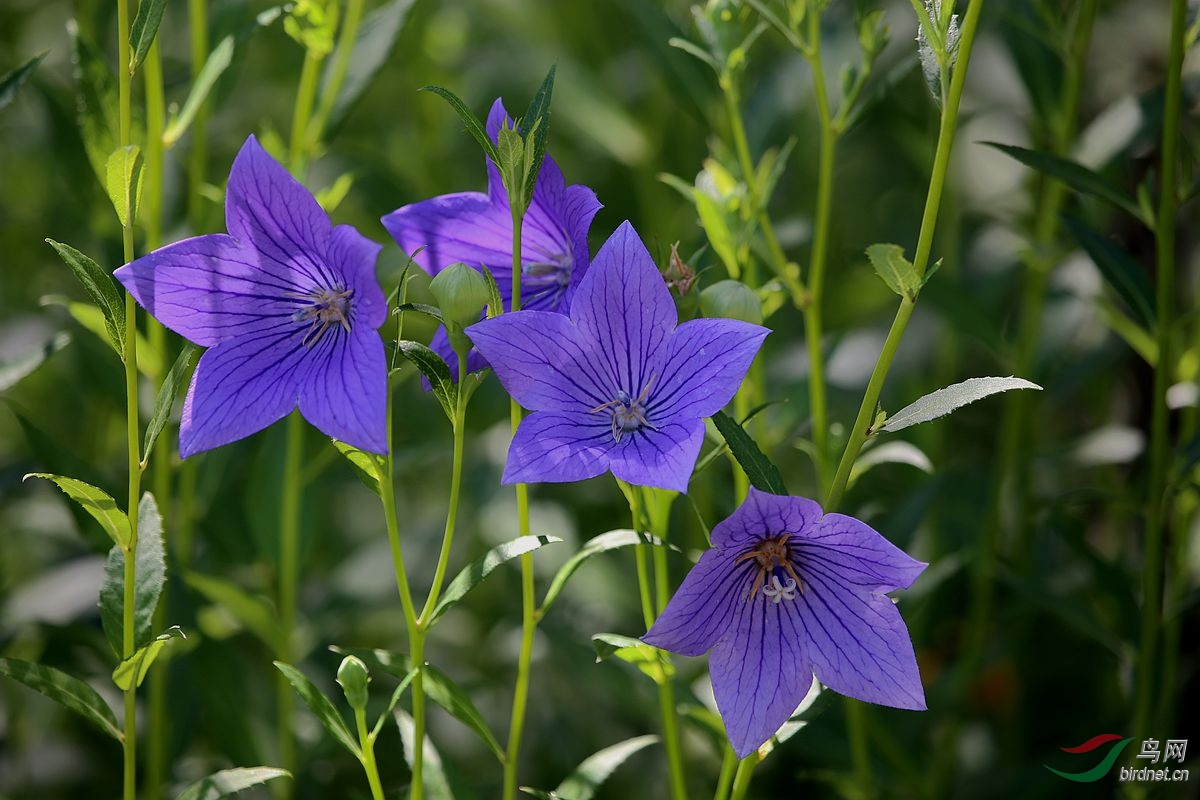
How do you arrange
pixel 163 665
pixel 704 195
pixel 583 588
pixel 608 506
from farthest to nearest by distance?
1. pixel 608 506
2. pixel 583 588
3. pixel 163 665
4. pixel 704 195

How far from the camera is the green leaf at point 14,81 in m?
1.20

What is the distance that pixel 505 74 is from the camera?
Answer: 90.5 inches

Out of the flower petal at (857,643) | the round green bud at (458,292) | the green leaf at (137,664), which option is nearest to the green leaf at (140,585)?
the green leaf at (137,664)

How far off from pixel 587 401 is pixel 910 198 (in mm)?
1457

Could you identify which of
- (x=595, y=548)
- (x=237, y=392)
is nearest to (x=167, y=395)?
(x=237, y=392)

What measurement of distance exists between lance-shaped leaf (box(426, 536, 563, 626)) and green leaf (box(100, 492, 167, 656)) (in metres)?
0.28

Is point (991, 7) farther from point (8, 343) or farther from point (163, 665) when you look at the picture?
point (8, 343)

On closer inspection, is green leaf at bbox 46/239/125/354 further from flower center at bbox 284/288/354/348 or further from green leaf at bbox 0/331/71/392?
green leaf at bbox 0/331/71/392

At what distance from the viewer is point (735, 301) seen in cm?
96

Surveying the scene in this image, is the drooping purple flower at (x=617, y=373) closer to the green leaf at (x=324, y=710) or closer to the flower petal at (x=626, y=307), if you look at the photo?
the flower petal at (x=626, y=307)

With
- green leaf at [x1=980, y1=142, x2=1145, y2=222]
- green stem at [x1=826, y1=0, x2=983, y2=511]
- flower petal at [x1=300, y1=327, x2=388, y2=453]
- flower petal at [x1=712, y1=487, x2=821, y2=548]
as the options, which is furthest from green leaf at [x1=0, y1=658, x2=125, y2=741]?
green leaf at [x1=980, y1=142, x2=1145, y2=222]

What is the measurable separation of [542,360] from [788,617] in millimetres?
309

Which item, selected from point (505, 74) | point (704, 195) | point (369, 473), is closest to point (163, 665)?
point (369, 473)

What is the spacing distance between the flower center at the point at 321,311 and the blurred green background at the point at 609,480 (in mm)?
501
